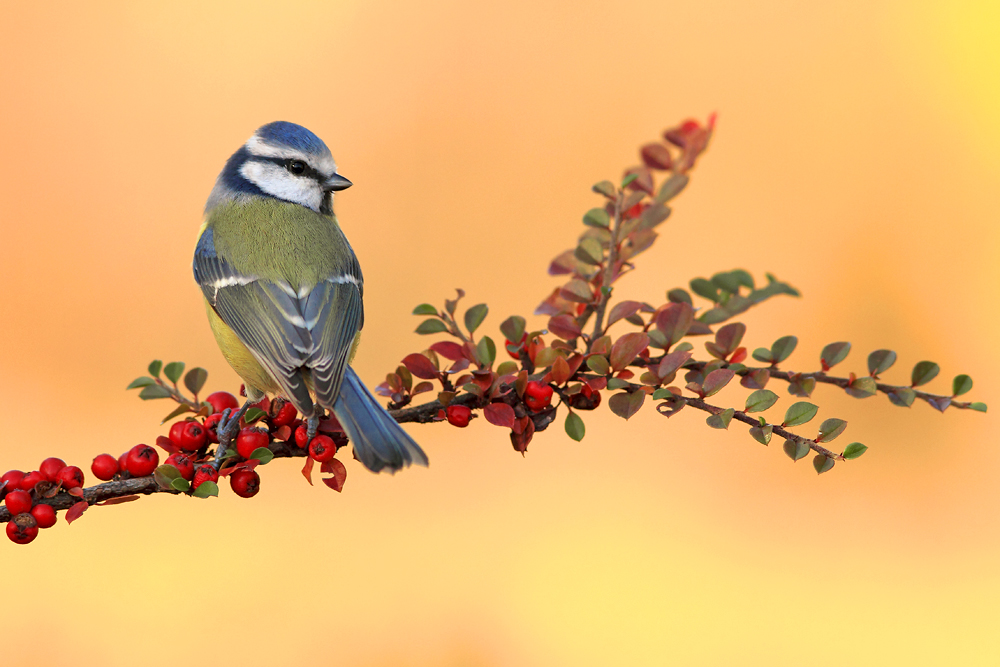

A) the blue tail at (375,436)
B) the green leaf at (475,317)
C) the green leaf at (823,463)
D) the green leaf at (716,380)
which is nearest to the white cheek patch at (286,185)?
the blue tail at (375,436)

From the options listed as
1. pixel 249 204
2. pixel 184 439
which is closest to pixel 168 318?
pixel 249 204

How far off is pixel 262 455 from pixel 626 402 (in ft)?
1.34

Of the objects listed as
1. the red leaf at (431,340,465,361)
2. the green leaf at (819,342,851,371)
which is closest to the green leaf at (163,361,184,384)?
the red leaf at (431,340,465,361)

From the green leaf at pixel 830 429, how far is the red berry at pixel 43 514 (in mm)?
829

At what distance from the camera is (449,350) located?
99 centimetres

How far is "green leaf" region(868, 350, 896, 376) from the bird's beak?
40.7 inches

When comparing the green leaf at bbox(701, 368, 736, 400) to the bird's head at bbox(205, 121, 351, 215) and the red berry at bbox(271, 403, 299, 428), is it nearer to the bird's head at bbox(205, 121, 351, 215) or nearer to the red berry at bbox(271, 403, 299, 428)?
the red berry at bbox(271, 403, 299, 428)

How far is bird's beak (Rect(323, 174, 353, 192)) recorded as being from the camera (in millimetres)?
1642

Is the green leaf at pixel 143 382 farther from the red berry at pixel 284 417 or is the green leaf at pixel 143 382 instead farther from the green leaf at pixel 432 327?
the green leaf at pixel 432 327

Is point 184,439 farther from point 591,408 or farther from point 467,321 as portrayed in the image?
point 591,408

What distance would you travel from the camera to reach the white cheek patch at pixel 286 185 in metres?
1.71

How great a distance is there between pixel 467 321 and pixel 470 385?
0.44 feet

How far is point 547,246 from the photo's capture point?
2977mm

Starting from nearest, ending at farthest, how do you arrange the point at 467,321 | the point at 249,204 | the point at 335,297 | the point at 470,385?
1. the point at 470,385
2. the point at 467,321
3. the point at 335,297
4. the point at 249,204
